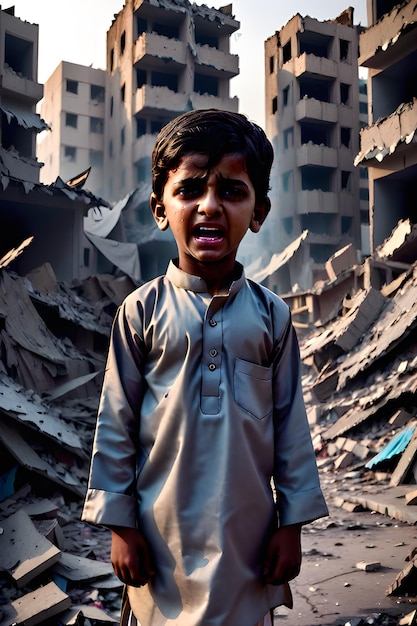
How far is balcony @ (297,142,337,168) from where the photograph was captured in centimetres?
3045

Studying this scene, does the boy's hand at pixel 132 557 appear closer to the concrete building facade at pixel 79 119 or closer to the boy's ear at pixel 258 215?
the boy's ear at pixel 258 215

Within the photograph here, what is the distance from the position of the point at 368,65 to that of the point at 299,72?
14.3m

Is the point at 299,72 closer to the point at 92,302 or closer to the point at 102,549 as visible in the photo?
the point at 92,302

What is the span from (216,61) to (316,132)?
21.8 ft

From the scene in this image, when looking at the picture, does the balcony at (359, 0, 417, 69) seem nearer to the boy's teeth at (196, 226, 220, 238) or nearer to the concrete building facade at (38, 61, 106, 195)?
the boy's teeth at (196, 226, 220, 238)

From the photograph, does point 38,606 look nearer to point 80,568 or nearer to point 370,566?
point 80,568

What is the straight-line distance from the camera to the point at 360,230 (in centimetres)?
3200

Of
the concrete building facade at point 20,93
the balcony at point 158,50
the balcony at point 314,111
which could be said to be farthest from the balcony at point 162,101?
the concrete building facade at point 20,93

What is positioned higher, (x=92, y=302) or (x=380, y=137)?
(x=380, y=137)

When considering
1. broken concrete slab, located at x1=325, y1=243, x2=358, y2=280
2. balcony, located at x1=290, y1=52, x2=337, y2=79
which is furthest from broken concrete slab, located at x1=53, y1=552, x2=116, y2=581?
balcony, located at x1=290, y1=52, x2=337, y2=79

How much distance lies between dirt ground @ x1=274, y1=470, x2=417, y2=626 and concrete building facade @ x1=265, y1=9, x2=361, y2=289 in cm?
2497

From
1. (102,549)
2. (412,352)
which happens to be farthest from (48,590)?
(412,352)

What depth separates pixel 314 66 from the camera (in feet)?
99.6

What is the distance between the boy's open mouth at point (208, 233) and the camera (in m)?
1.73
